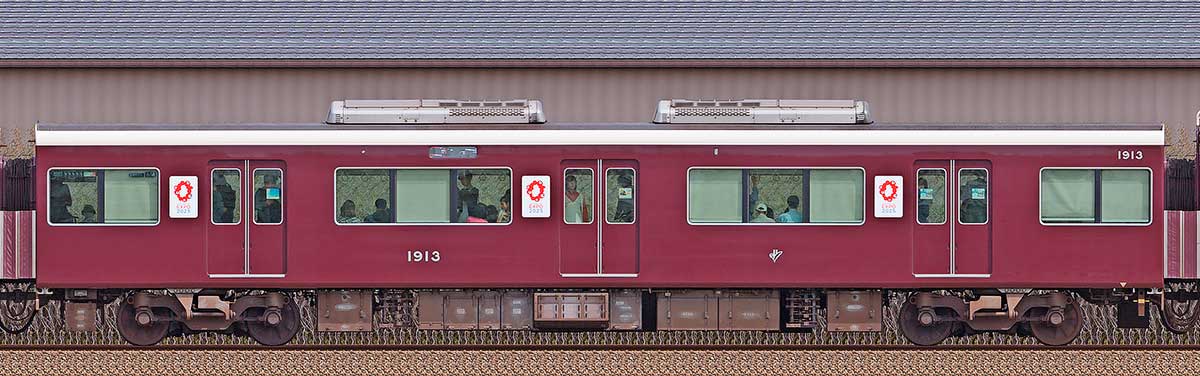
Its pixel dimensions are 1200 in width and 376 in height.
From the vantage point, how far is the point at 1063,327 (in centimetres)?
1716

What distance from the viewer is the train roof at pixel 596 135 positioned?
53.5 feet

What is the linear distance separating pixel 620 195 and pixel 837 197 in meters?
2.12

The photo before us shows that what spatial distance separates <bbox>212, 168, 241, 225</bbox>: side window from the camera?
53.8 feet

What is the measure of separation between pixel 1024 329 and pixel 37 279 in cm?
1000

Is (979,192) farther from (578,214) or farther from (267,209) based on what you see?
(267,209)

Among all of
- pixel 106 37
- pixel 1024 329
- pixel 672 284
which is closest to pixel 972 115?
pixel 1024 329

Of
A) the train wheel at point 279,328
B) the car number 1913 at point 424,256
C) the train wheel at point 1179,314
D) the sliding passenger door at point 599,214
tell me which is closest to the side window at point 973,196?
the train wheel at point 1179,314

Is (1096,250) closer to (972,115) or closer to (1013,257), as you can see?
(1013,257)

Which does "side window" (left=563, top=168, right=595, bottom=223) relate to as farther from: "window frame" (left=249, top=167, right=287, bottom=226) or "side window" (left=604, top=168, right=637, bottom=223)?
"window frame" (left=249, top=167, right=287, bottom=226)

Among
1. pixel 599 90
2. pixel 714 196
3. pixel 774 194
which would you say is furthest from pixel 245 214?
pixel 599 90

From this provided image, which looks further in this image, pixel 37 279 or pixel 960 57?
pixel 960 57

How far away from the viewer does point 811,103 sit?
16.6m

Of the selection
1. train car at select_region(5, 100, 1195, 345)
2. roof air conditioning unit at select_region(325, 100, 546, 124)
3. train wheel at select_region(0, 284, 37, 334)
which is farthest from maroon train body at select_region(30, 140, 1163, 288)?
train wheel at select_region(0, 284, 37, 334)

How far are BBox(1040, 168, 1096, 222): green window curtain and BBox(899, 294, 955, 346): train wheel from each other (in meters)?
1.63
